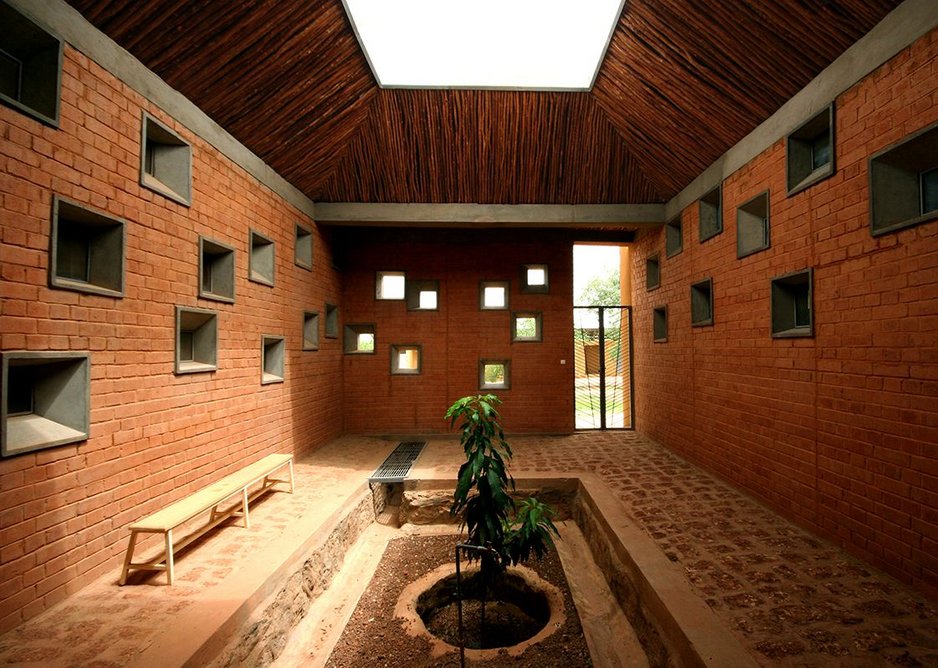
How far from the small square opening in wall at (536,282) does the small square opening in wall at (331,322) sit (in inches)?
153

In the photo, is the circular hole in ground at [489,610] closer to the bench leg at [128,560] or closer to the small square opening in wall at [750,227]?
the bench leg at [128,560]

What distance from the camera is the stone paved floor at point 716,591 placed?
2.37 metres

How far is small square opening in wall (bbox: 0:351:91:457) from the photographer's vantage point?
281cm

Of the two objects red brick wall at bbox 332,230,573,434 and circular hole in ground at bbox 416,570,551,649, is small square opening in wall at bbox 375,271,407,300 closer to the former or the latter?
red brick wall at bbox 332,230,573,434

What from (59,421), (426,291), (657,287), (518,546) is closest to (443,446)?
(426,291)

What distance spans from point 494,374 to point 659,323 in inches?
134

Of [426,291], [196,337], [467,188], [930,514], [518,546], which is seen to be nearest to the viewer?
[930,514]

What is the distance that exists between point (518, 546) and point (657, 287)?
18.3 feet

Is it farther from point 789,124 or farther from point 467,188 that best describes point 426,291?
point 789,124

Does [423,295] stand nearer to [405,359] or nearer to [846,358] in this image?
[405,359]

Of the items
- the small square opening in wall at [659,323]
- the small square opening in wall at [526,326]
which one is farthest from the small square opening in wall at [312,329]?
the small square opening in wall at [659,323]

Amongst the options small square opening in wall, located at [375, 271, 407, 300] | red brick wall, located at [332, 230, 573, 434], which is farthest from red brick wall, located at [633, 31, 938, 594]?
small square opening in wall, located at [375, 271, 407, 300]

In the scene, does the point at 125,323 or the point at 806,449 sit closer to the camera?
the point at 125,323

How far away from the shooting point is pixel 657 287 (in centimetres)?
749
